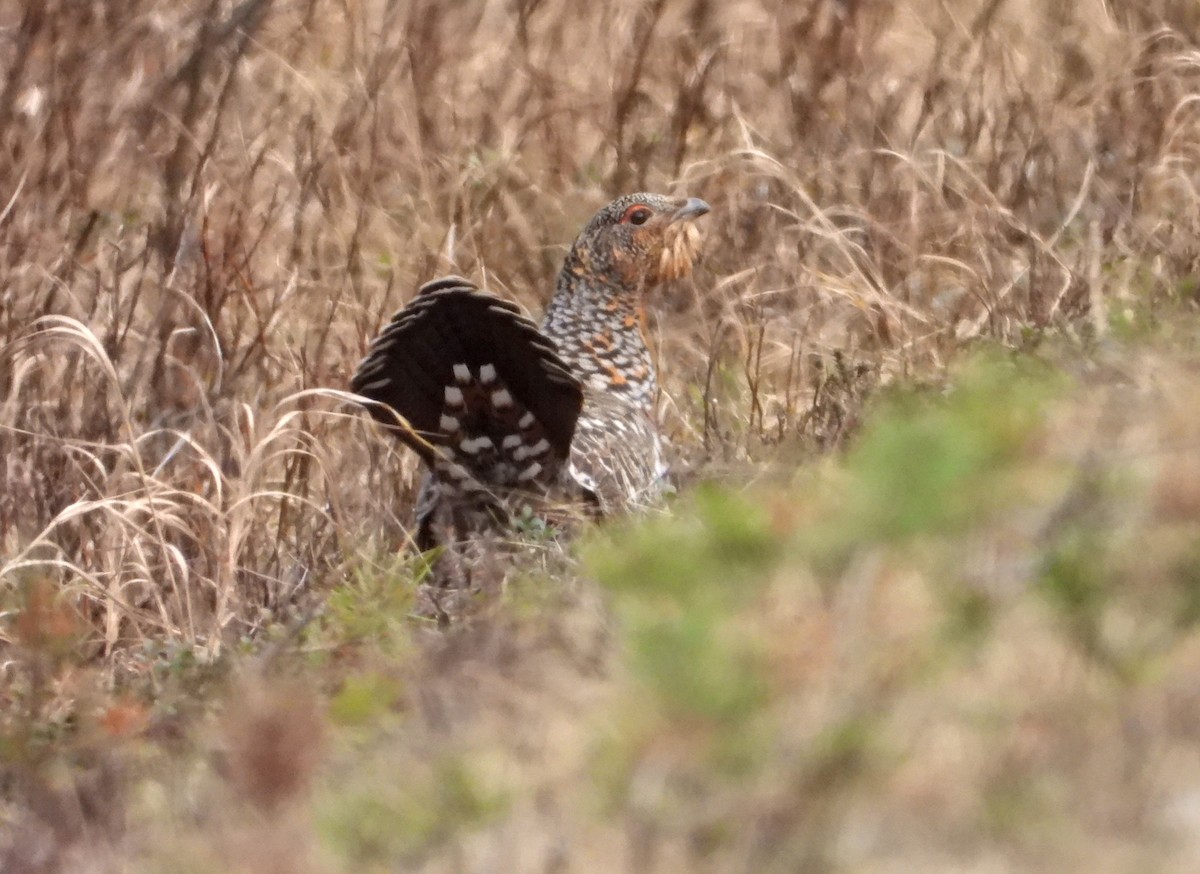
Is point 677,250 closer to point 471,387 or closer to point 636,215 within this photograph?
point 636,215

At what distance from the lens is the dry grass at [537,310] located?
2.59 meters

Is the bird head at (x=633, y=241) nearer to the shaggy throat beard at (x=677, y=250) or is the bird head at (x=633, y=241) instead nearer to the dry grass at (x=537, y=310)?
the shaggy throat beard at (x=677, y=250)

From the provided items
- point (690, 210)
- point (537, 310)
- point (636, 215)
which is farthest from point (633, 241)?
point (537, 310)

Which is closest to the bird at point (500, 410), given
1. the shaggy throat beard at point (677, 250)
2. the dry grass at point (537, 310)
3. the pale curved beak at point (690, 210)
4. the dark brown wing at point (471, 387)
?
the dark brown wing at point (471, 387)

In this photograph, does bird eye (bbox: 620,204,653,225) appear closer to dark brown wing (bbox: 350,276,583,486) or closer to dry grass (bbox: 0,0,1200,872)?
dry grass (bbox: 0,0,1200,872)

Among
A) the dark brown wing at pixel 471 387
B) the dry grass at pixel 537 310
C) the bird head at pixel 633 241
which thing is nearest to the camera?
the dry grass at pixel 537 310

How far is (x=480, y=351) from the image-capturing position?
5223 mm

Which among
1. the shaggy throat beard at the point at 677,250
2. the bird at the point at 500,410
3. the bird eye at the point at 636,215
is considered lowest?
the bird at the point at 500,410

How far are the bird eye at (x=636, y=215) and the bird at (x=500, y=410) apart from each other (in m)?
0.46

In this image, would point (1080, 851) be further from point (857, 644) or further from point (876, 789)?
point (857, 644)

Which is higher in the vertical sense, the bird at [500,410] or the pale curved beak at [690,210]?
the pale curved beak at [690,210]

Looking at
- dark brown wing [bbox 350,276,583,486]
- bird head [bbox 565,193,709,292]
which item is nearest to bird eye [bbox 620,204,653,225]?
bird head [bbox 565,193,709,292]

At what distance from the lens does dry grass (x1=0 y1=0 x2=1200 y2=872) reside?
2592 millimetres

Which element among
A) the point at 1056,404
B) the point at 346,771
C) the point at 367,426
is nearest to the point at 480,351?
the point at 367,426
